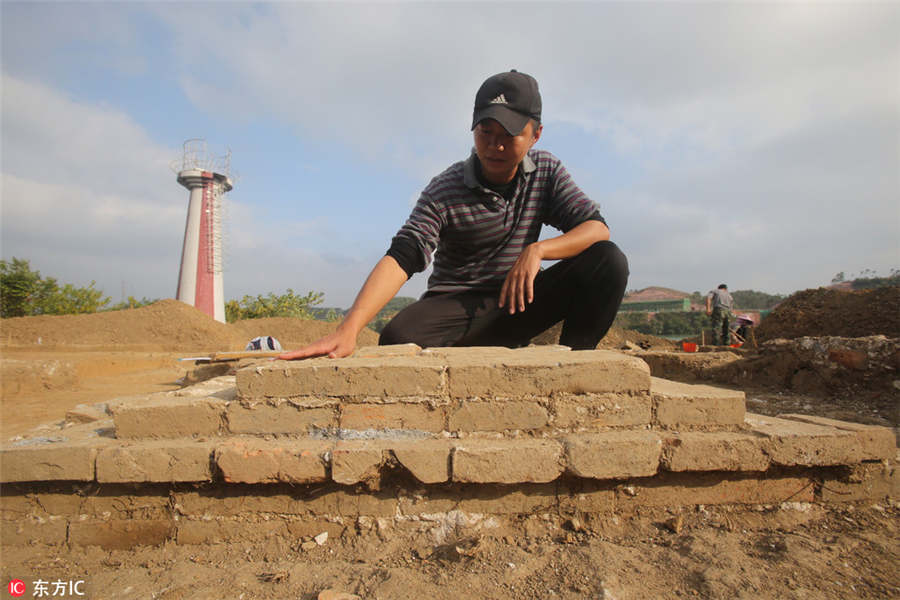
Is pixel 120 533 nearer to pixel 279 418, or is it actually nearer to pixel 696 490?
pixel 279 418

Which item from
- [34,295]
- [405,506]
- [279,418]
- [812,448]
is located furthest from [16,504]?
[34,295]

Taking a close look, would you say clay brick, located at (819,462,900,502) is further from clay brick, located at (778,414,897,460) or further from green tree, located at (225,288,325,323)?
green tree, located at (225,288,325,323)

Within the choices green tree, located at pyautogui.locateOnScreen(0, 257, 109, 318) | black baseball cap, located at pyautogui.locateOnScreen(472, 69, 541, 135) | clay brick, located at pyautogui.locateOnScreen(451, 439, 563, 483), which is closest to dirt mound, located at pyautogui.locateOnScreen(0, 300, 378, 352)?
green tree, located at pyautogui.locateOnScreen(0, 257, 109, 318)

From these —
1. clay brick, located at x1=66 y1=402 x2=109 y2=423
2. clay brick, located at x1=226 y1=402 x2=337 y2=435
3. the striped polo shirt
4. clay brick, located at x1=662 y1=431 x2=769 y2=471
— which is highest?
the striped polo shirt

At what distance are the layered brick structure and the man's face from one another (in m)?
1.16

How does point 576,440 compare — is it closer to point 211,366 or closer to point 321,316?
point 211,366

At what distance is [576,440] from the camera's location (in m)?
1.73

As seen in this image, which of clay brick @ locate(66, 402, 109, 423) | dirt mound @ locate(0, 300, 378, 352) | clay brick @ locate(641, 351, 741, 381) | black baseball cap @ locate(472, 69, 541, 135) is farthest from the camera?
dirt mound @ locate(0, 300, 378, 352)

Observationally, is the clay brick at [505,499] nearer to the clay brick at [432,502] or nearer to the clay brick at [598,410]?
the clay brick at [432,502]

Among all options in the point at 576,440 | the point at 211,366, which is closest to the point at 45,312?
the point at 211,366

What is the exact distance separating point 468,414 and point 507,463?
0.79 feet

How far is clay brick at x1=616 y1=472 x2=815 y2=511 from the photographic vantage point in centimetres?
180

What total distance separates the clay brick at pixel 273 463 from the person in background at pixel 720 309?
40.1 feet

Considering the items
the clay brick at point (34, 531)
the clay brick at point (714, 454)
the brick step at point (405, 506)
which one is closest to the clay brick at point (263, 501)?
the brick step at point (405, 506)
